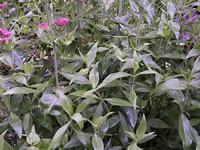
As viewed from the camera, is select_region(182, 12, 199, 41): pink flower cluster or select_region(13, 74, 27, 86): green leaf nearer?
select_region(13, 74, 27, 86): green leaf

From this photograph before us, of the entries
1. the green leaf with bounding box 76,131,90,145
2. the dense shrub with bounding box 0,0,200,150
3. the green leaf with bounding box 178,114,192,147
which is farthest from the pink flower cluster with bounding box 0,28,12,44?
the green leaf with bounding box 178,114,192,147

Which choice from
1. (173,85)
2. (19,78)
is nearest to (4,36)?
(19,78)

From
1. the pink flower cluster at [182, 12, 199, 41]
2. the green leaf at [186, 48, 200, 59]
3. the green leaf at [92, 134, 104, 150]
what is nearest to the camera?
the green leaf at [92, 134, 104, 150]

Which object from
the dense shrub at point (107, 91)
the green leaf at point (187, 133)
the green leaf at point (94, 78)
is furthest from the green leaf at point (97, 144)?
the green leaf at point (187, 133)

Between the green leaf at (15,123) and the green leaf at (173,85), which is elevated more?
the green leaf at (173,85)

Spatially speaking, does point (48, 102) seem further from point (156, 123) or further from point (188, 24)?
point (188, 24)

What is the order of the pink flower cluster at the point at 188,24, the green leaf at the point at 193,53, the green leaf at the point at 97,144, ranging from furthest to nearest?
1. the pink flower cluster at the point at 188,24
2. the green leaf at the point at 193,53
3. the green leaf at the point at 97,144

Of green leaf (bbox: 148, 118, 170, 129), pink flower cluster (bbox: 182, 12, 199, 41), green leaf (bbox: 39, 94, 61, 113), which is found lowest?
green leaf (bbox: 148, 118, 170, 129)

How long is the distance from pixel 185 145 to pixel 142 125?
0.16 meters

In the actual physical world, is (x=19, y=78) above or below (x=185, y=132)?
above

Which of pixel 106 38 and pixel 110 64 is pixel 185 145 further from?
pixel 106 38

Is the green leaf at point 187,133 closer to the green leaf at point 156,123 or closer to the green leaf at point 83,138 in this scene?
the green leaf at point 156,123

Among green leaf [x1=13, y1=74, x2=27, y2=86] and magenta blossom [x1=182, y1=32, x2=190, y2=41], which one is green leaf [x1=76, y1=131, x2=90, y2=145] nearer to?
green leaf [x1=13, y1=74, x2=27, y2=86]

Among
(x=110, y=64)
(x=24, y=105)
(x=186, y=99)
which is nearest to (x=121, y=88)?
(x=110, y=64)
